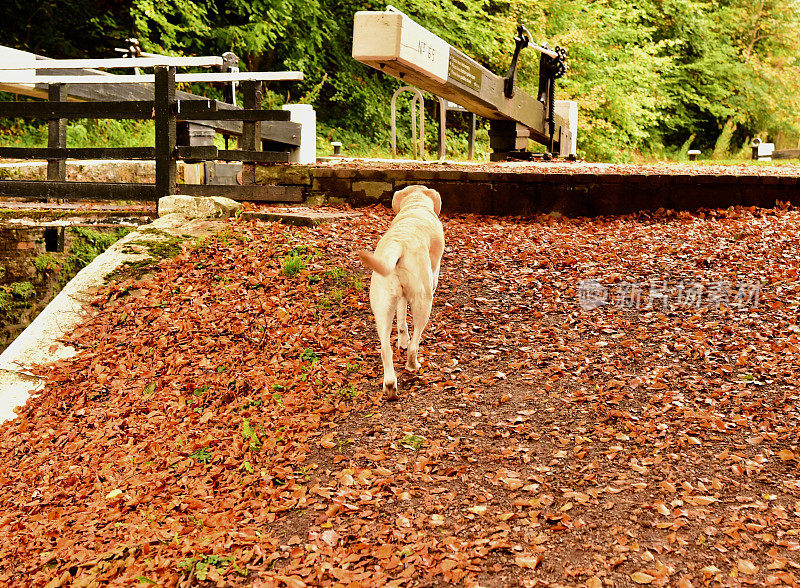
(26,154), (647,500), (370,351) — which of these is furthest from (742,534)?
(26,154)

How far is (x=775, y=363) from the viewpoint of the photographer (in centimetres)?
464

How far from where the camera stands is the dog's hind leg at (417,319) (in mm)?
4285

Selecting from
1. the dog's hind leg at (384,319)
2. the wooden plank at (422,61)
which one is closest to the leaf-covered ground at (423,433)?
the dog's hind leg at (384,319)

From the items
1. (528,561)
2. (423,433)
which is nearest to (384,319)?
(423,433)

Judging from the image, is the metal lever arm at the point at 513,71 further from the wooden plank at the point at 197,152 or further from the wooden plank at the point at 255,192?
the wooden plank at the point at 197,152

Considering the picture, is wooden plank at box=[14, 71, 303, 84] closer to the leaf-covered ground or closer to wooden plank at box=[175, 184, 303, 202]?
wooden plank at box=[175, 184, 303, 202]

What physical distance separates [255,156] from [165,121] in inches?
52.2

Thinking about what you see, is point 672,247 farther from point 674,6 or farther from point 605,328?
point 674,6

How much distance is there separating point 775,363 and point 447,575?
9.60 ft

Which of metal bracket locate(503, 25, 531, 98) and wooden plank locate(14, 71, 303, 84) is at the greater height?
metal bracket locate(503, 25, 531, 98)

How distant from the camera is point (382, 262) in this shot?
12.7ft

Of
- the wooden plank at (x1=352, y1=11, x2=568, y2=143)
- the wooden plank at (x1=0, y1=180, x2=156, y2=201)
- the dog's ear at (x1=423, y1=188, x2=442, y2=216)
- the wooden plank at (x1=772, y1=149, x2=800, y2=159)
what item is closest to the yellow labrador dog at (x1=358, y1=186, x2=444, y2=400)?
the dog's ear at (x1=423, y1=188, x2=442, y2=216)

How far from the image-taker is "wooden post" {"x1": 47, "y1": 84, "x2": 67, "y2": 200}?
8.96 meters

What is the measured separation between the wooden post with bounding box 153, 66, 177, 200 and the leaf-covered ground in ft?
5.64
